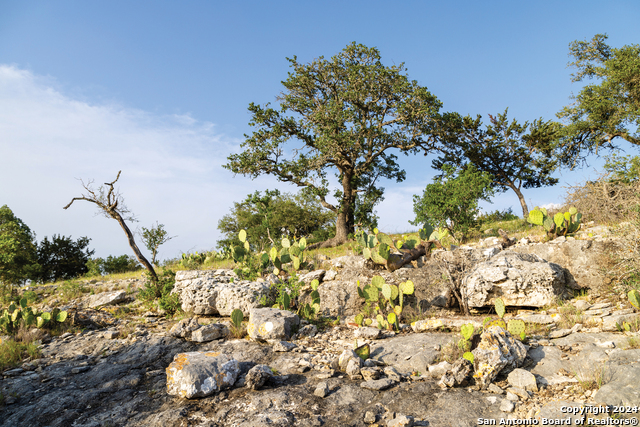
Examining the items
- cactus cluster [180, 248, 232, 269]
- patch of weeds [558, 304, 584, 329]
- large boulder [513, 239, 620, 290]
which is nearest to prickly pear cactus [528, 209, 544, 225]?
large boulder [513, 239, 620, 290]

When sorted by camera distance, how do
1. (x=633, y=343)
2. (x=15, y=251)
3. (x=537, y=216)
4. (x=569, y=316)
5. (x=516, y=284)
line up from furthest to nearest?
(x=15, y=251), (x=537, y=216), (x=516, y=284), (x=569, y=316), (x=633, y=343)

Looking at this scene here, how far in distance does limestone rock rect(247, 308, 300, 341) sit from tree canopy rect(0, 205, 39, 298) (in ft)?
59.4

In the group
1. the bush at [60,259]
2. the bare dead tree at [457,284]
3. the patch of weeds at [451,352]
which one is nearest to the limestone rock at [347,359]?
the patch of weeds at [451,352]

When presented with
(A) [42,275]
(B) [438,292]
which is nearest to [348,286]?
(B) [438,292]

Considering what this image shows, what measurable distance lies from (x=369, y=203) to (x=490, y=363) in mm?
17031

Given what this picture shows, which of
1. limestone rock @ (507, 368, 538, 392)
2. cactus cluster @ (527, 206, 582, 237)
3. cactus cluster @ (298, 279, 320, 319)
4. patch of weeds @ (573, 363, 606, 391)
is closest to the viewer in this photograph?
patch of weeds @ (573, 363, 606, 391)

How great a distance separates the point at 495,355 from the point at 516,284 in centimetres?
338

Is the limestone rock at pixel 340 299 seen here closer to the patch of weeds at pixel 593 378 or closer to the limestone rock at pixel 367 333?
the limestone rock at pixel 367 333

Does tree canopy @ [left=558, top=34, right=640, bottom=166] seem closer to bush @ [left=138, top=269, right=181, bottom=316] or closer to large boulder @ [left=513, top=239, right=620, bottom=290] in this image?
large boulder @ [left=513, top=239, right=620, bottom=290]

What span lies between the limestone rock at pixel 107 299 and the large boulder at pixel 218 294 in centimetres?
275

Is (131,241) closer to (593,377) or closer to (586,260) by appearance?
(593,377)

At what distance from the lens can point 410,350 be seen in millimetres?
5887

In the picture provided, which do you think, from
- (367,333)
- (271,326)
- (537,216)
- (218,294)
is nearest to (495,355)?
(367,333)

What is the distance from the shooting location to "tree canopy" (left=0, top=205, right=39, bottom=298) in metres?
20.2
